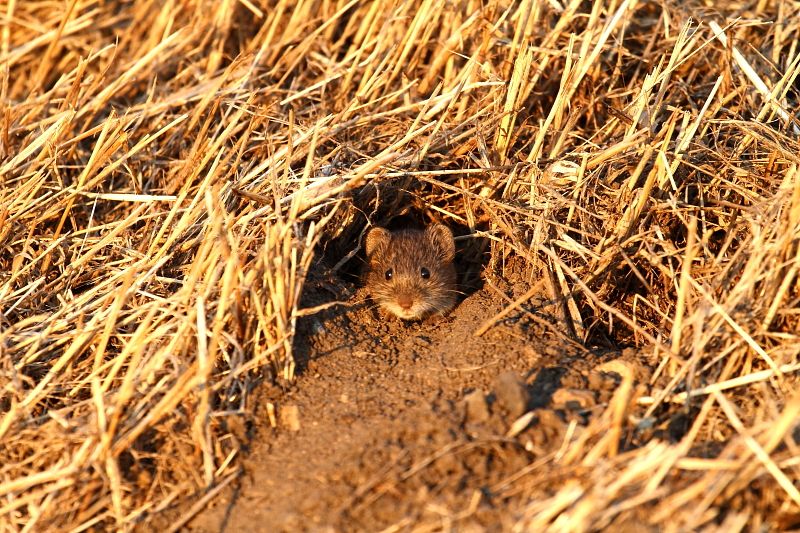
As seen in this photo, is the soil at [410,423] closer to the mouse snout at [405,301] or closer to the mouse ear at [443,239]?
the mouse snout at [405,301]

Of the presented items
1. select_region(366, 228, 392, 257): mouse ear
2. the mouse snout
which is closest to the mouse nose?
the mouse snout

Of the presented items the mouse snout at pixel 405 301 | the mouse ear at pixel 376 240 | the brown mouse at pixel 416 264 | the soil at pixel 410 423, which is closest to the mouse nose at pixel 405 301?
the mouse snout at pixel 405 301

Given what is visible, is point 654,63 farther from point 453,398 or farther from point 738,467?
point 738,467

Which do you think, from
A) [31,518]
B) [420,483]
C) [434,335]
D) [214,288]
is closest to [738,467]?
[420,483]

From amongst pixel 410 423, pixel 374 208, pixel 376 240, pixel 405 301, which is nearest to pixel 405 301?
pixel 405 301

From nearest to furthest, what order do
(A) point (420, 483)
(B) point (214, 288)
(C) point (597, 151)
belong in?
(A) point (420, 483) → (B) point (214, 288) → (C) point (597, 151)

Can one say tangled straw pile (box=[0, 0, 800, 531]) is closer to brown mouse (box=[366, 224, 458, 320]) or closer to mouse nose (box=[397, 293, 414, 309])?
brown mouse (box=[366, 224, 458, 320])

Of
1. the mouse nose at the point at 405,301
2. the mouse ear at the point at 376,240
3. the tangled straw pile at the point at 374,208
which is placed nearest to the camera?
the tangled straw pile at the point at 374,208
